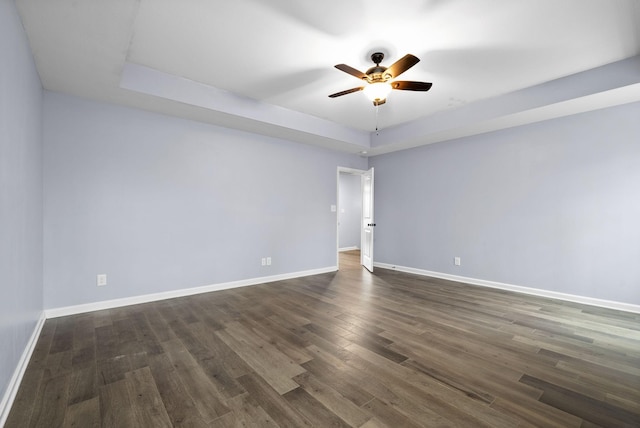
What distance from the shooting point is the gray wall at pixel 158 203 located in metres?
3.14

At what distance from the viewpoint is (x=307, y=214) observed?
535 cm

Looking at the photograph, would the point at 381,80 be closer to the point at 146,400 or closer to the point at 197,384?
the point at 197,384

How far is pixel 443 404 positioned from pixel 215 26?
3.35 meters

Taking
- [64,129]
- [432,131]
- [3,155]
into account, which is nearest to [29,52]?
[64,129]

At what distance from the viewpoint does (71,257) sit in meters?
3.15

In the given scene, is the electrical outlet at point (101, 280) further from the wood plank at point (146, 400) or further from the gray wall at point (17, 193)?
the wood plank at point (146, 400)

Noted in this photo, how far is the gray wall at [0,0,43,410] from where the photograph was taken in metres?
1.61

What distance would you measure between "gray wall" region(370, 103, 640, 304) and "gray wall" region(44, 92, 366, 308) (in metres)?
2.47

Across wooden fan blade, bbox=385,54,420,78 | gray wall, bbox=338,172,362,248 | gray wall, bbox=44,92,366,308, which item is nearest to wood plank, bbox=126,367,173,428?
gray wall, bbox=44,92,366,308

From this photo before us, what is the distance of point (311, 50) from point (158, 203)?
275 cm

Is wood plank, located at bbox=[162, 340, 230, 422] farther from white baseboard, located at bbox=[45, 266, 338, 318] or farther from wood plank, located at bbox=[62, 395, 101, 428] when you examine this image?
white baseboard, located at bbox=[45, 266, 338, 318]

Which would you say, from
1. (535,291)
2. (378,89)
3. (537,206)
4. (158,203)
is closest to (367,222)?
(537,206)

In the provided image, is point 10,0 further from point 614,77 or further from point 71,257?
point 614,77

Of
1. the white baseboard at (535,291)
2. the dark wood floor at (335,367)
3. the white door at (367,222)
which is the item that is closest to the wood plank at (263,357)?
the dark wood floor at (335,367)
